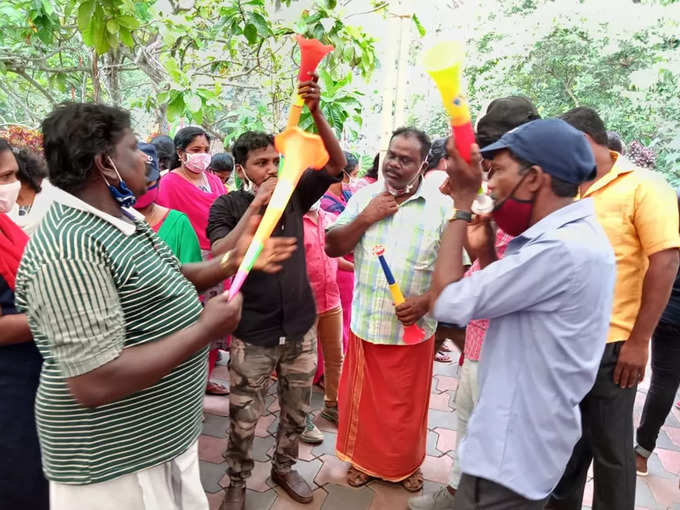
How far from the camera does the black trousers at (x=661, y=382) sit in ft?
9.71

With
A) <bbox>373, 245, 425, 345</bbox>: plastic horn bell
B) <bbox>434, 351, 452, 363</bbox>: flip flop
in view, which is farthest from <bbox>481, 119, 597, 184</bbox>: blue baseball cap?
<bbox>434, 351, 452, 363</bbox>: flip flop

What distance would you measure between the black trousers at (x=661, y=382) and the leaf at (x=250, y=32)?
11.7ft

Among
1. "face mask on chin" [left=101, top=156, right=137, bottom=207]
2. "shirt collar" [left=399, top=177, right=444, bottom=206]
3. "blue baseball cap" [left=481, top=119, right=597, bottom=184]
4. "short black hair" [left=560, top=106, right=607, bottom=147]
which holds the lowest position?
"shirt collar" [left=399, top=177, right=444, bottom=206]

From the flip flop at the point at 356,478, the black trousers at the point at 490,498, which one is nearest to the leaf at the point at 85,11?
the black trousers at the point at 490,498

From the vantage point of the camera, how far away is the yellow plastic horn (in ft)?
4.76

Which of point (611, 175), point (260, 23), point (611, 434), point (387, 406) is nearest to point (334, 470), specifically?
point (387, 406)

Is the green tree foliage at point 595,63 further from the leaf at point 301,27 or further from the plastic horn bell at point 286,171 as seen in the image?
the plastic horn bell at point 286,171

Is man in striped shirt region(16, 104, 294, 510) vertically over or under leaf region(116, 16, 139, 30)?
under

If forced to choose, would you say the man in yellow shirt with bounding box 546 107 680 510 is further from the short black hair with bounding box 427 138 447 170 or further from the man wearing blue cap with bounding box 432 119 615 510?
the short black hair with bounding box 427 138 447 170

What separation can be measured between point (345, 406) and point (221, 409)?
1.29 metres

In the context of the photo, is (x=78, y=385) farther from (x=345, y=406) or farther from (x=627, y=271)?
(x=627, y=271)

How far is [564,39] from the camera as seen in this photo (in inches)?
474

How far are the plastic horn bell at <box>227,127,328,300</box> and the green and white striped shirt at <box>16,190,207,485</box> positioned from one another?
0.92 ft

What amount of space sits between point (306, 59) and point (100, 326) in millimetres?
1368
